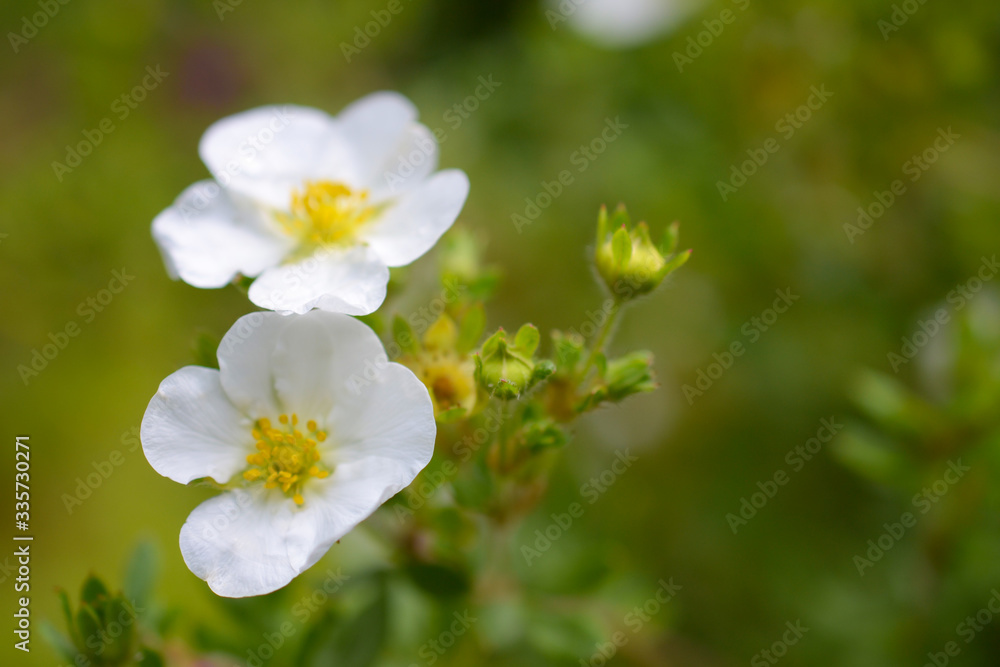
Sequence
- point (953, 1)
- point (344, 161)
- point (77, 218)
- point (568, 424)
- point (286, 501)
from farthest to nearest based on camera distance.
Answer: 1. point (77, 218)
2. point (953, 1)
3. point (344, 161)
4. point (568, 424)
5. point (286, 501)

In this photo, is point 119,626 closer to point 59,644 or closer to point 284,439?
point 59,644

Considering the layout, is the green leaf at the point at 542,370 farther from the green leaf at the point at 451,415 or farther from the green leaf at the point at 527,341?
the green leaf at the point at 451,415

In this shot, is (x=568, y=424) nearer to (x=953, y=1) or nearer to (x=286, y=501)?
(x=286, y=501)

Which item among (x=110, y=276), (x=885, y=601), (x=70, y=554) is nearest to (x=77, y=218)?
(x=110, y=276)

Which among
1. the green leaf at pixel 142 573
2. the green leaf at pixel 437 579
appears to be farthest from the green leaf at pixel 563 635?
the green leaf at pixel 142 573

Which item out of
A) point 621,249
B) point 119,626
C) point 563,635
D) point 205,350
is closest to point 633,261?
point 621,249

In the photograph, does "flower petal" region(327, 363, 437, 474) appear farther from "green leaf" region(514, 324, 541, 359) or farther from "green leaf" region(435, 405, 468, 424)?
"green leaf" region(514, 324, 541, 359)
